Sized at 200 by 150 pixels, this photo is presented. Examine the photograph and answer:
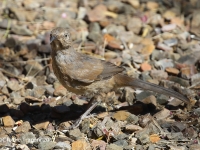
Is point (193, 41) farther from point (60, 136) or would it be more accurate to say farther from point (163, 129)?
point (60, 136)

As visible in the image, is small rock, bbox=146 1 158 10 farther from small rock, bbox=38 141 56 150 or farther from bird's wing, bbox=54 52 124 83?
small rock, bbox=38 141 56 150

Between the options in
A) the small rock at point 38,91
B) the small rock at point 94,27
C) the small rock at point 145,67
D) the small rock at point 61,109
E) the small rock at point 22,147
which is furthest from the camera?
the small rock at point 94,27

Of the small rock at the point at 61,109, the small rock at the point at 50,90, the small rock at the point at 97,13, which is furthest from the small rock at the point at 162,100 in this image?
the small rock at the point at 97,13

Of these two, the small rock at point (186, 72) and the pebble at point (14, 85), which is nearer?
the pebble at point (14, 85)

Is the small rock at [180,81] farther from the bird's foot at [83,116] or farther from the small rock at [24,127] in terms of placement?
the small rock at [24,127]

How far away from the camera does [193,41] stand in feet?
25.4

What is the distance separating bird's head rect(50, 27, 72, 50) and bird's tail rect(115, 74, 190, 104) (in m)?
0.91

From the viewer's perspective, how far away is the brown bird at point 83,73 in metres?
5.81

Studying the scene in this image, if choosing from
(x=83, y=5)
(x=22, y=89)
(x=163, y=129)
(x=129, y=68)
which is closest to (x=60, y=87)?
(x=22, y=89)

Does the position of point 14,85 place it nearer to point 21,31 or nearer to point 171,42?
point 21,31

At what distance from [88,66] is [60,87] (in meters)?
0.75

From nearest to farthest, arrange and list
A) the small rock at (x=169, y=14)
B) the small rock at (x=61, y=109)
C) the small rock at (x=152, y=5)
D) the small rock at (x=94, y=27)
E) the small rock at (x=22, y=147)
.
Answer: the small rock at (x=22, y=147) → the small rock at (x=61, y=109) → the small rock at (x=94, y=27) → the small rock at (x=169, y=14) → the small rock at (x=152, y=5)

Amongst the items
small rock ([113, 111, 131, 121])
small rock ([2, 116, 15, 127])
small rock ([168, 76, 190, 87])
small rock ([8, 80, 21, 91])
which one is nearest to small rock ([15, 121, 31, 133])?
small rock ([2, 116, 15, 127])

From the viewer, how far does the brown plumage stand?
19.1 feet
